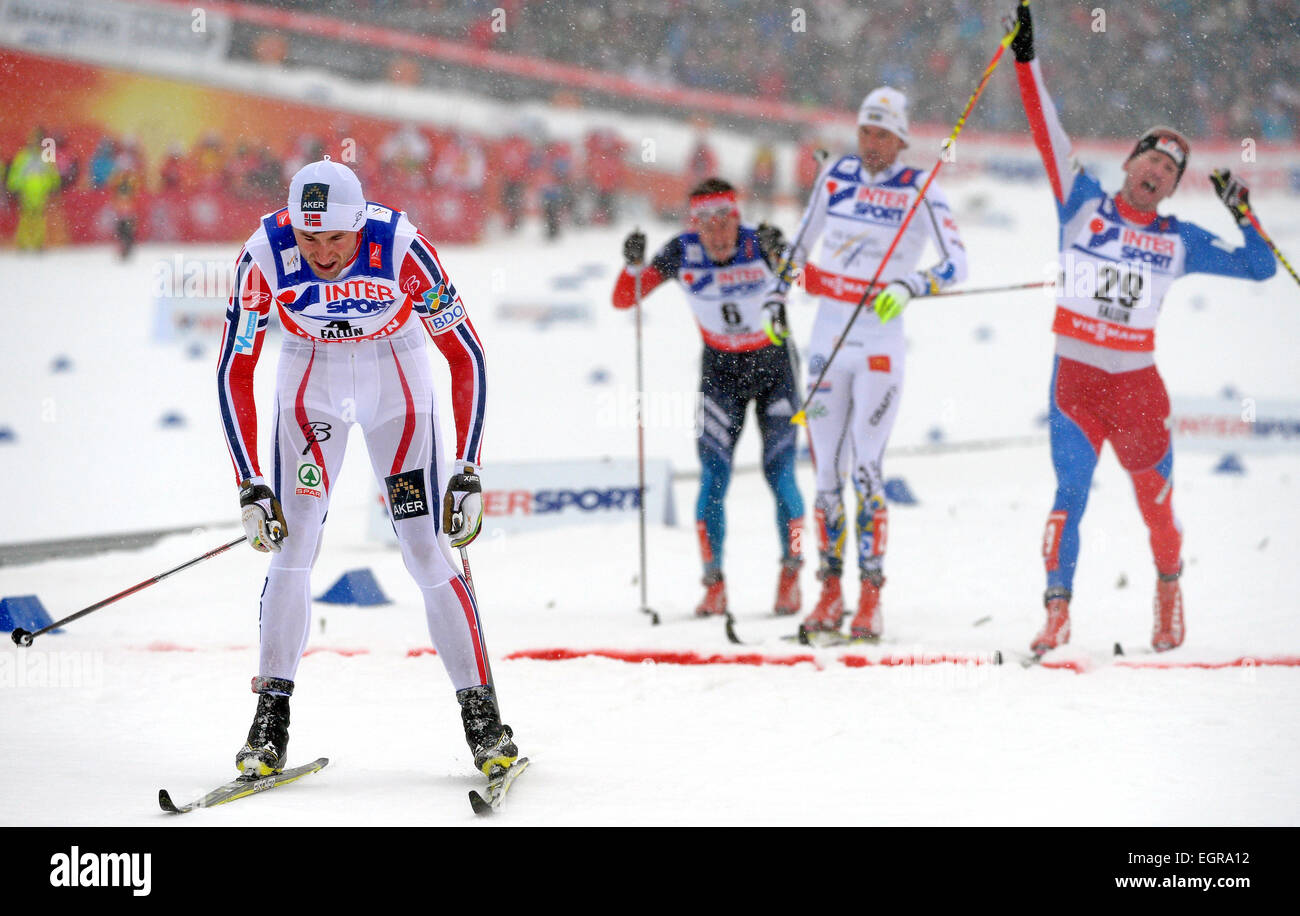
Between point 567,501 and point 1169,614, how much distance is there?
161 inches

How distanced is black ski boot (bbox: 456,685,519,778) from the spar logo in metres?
4.70

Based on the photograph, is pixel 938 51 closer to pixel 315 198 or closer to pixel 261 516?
pixel 315 198

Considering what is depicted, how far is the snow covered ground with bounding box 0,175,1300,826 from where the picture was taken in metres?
3.87

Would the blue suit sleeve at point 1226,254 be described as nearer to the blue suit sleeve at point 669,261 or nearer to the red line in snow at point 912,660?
the red line in snow at point 912,660

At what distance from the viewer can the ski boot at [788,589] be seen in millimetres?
6887

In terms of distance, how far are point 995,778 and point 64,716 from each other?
121 inches

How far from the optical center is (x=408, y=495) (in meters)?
4.08

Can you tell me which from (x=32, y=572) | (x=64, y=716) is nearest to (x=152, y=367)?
(x=32, y=572)

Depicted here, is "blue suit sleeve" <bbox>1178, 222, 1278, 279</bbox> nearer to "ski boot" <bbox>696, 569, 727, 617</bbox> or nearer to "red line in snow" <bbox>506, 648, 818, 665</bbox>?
"red line in snow" <bbox>506, 648, 818, 665</bbox>

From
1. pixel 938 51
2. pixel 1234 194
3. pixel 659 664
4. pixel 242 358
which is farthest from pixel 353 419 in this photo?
pixel 938 51

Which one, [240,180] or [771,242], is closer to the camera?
[771,242]

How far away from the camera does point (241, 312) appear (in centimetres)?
408
